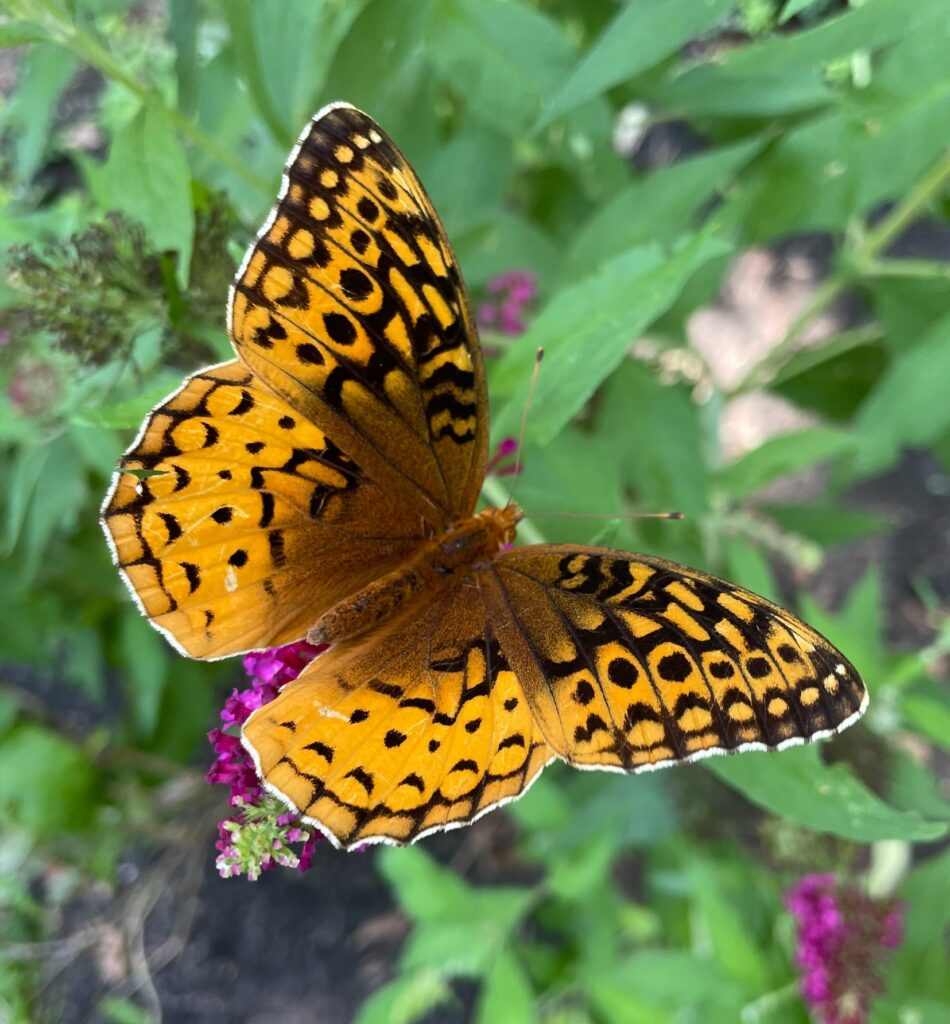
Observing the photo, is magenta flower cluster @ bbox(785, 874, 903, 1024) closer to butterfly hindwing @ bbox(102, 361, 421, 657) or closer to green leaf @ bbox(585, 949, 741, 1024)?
green leaf @ bbox(585, 949, 741, 1024)

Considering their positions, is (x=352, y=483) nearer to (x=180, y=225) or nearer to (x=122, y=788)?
(x=180, y=225)

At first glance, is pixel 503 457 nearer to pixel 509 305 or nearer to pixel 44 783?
pixel 509 305

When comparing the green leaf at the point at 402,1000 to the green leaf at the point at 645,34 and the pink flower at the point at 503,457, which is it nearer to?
the pink flower at the point at 503,457

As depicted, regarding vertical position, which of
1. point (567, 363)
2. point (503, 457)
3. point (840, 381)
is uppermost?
point (567, 363)

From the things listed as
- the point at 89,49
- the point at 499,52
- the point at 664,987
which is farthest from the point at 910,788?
the point at 89,49

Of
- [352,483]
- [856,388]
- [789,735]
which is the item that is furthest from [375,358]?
[856,388]

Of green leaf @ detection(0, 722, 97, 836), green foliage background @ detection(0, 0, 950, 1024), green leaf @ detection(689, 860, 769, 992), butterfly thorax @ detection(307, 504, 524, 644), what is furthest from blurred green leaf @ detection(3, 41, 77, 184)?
green leaf @ detection(689, 860, 769, 992)
